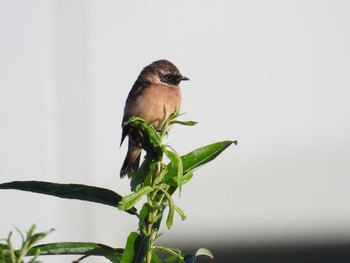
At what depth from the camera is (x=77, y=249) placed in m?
2.06

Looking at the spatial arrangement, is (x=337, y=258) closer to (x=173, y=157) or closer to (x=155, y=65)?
(x=155, y=65)

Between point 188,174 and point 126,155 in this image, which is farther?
point 126,155

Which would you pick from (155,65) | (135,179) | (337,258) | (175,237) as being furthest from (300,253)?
(135,179)

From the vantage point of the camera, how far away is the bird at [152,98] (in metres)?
4.82

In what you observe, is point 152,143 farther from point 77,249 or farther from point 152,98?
point 152,98

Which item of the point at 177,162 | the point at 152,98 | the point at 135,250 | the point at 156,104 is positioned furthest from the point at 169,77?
the point at 135,250

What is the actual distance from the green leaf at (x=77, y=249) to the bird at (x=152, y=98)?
240cm

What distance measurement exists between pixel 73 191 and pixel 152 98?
300 centimetres

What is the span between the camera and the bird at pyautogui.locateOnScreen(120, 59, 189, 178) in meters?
4.82

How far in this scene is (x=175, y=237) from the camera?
13.8 m

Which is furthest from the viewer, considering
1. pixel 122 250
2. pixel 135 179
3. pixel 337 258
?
pixel 337 258

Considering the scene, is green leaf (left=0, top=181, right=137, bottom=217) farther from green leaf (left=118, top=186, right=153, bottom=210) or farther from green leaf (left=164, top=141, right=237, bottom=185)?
green leaf (left=164, top=141, right=237, bottom=185)

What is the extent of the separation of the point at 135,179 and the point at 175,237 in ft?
38.5

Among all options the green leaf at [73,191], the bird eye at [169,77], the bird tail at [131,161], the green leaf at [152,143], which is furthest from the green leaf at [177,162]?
the bird eye at [169,77]
